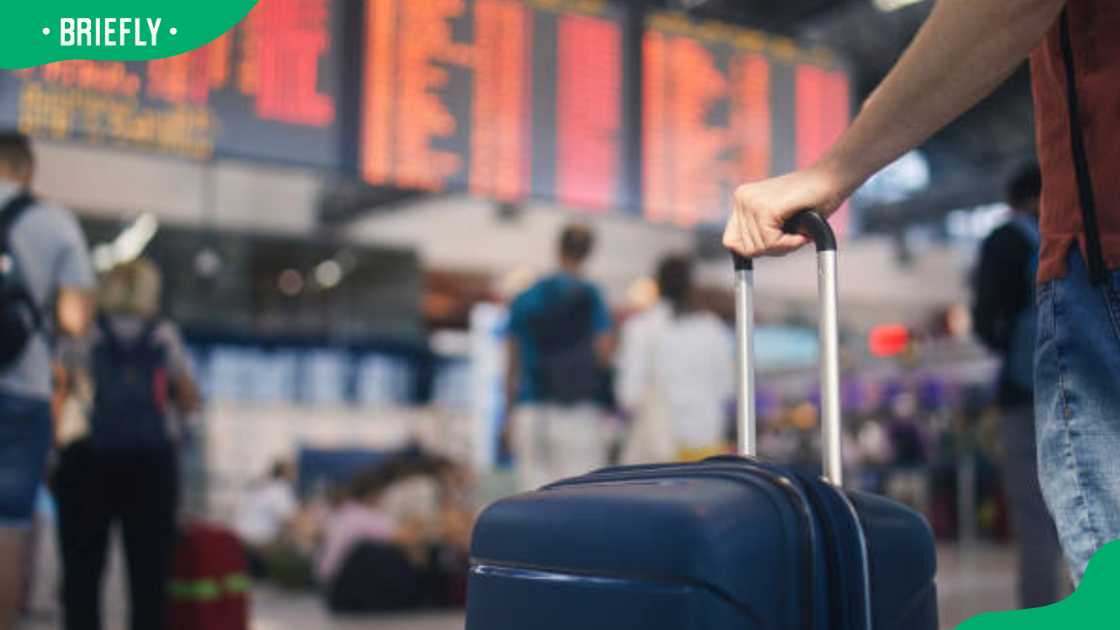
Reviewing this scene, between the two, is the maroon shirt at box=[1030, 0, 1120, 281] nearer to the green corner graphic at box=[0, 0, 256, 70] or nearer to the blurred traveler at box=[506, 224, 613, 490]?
the green corner graphic at box=[0, 0, 256, 70]

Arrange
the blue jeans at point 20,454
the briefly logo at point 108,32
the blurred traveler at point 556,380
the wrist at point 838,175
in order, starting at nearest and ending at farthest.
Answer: the wrist at point 838,175 → the blue jeans at point 20,454 → the briefly logo at point 108,32 → the blurred traveler at point 556,380

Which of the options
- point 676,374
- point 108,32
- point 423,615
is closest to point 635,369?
point 676,374

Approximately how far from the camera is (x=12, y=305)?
2650mm

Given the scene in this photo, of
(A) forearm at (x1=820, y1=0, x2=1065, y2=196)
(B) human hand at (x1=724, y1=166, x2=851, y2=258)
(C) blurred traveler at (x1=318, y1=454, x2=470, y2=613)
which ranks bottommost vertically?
(C) blurred traveler at (x1=318, y1=454, x2=470, y2=613)

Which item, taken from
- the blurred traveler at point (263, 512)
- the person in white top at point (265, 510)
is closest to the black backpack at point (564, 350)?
the blurred traveler at point (263, 512)

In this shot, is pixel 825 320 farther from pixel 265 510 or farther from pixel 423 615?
pixel 265 510

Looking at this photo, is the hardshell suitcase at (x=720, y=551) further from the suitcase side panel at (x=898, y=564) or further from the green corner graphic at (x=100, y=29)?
the green corner graphic at (x=100, y=29)

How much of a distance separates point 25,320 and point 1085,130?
7.59 ft

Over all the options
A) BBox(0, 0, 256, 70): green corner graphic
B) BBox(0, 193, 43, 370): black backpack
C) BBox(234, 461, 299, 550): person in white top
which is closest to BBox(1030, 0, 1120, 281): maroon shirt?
BBox(0, 193, 43, 370): black backpack

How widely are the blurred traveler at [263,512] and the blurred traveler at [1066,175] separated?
8.62 metres

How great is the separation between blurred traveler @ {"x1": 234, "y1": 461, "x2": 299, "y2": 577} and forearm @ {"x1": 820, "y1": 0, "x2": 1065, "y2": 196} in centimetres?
859

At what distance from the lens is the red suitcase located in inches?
170

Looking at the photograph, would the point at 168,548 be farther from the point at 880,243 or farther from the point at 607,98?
the point at 880,243

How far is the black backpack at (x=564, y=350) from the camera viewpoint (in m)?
4.50
